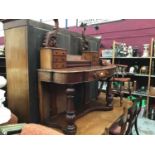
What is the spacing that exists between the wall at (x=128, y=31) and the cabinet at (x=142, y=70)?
0.26m

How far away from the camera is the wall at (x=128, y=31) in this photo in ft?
13.2

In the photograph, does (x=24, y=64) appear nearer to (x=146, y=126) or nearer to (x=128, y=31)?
(x=146, y=126)

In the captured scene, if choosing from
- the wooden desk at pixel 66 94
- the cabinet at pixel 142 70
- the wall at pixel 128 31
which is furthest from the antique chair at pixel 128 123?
the wall at pixel 128 31

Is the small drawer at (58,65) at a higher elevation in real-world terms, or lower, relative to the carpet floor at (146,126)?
higher

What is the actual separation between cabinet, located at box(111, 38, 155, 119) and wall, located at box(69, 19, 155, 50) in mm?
265

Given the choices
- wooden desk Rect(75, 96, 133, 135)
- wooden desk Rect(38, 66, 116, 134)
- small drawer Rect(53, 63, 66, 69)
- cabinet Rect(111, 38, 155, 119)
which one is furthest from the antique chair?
cabinet Rect(111, 38, 155, 119)

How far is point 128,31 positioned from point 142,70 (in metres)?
1.14

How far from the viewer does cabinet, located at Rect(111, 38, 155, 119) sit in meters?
3.59

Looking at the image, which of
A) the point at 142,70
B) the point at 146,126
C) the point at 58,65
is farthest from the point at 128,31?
the point at 58,65

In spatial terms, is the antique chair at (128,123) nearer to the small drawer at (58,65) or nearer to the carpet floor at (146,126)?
the small drawer at (58,65)

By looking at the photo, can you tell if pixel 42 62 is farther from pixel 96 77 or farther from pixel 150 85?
pixel 150 85

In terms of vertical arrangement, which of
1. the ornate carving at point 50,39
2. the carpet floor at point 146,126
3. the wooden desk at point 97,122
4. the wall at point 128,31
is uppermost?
the wall at point 128,31
